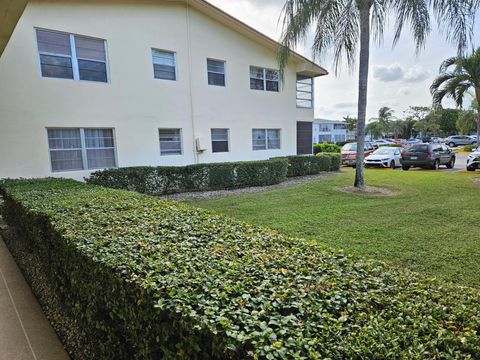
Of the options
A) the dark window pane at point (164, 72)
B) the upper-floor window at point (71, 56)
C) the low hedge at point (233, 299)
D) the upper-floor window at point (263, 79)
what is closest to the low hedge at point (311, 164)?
the upper-floor window at point (263, 79)

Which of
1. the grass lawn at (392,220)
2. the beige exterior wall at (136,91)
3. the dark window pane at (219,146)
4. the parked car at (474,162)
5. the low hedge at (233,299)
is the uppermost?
the beige exterior wall at (136,91)

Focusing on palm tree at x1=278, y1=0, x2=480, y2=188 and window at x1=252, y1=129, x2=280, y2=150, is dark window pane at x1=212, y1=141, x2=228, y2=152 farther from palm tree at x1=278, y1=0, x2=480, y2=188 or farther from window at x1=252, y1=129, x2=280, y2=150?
palm tree at x1=278, y1=0, x2=480, y2=188

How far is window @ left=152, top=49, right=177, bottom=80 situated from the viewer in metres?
12.0

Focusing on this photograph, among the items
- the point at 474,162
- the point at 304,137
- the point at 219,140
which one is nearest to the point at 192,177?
the point at 219,140

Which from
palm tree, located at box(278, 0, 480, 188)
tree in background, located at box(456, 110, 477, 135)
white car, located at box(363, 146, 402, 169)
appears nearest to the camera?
palm tree, located at box(278, 0, 480, 188)

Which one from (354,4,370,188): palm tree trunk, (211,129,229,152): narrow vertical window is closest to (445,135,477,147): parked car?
(354,4,370,188): palm tree trunk

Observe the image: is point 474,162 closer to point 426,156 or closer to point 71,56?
point 426,156

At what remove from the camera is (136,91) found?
11.4 metres

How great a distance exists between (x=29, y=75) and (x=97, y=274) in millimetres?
9653

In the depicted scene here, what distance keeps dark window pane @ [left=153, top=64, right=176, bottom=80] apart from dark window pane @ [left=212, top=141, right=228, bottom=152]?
132 inches

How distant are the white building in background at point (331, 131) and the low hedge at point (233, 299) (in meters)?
70.8

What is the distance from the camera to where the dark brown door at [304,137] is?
17.9 metres

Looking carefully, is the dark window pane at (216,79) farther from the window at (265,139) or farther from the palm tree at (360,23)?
the palm tree at (360,23)

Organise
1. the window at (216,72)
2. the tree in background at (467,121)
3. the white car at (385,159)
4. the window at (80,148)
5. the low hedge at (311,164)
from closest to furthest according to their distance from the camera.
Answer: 1. the window at (80,148)
2. the window at (216,72)
3. the low hedge at (311,164)
4. the white car at (385,159)
5. the tree in background at (467,121)
